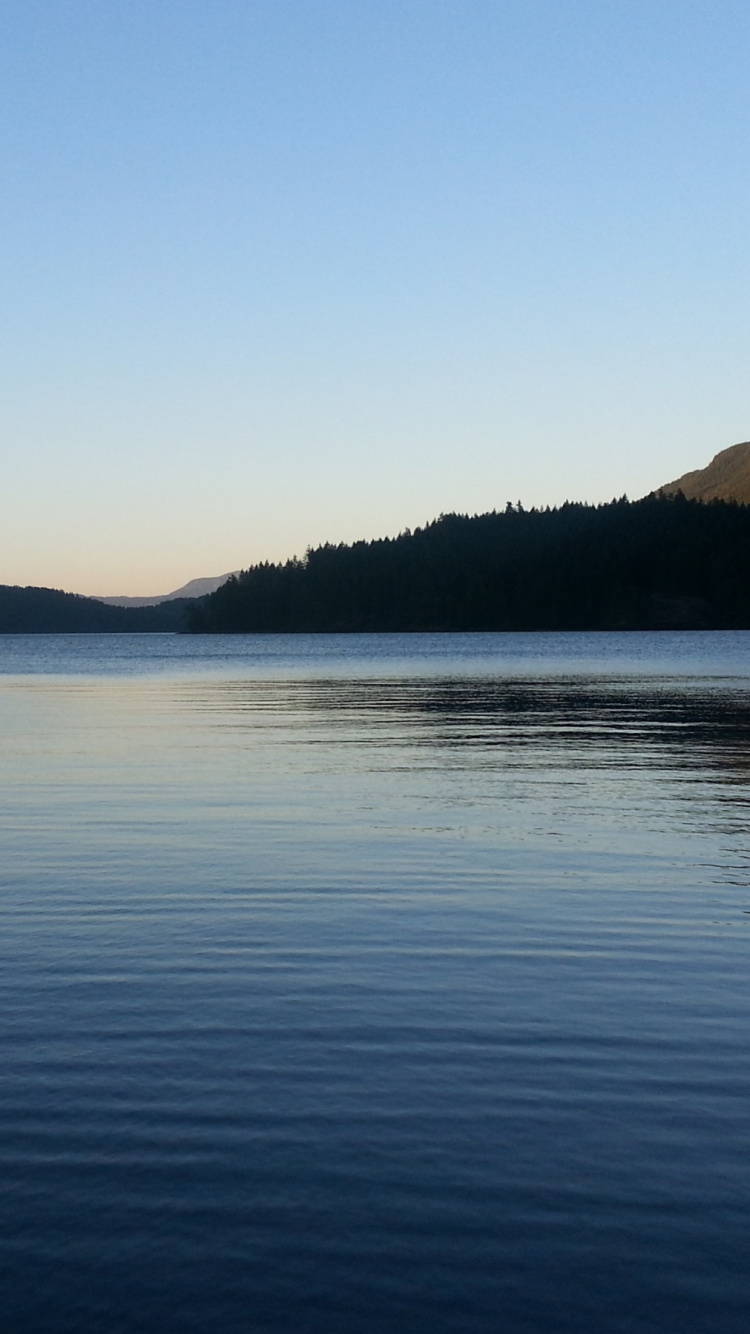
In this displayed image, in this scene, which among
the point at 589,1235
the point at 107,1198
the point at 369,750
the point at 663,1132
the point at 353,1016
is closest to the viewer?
the point at 589,1235

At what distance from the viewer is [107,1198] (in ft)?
24.4

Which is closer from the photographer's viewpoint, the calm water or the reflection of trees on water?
the calm water

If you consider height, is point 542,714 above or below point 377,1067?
below

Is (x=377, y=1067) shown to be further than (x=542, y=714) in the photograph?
No

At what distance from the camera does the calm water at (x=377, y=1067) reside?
6.55 meters

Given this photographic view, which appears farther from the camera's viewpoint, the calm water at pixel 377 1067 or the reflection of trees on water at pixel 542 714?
the reflection of trees on water at pixel 542 714

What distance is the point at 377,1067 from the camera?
9758 mm

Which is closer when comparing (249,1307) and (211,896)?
(249,1307)

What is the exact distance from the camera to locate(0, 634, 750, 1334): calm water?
655 cm

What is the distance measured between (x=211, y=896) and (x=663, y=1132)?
911 cm

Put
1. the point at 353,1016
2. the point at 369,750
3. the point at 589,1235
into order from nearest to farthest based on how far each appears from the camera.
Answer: the point at 589,1235 < the point at 353,1016 < the point at 369,750

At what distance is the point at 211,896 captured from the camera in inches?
651

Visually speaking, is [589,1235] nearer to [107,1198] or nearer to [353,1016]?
[107,1198]

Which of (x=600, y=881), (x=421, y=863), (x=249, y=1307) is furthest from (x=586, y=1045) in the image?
(x=421, y=863)
